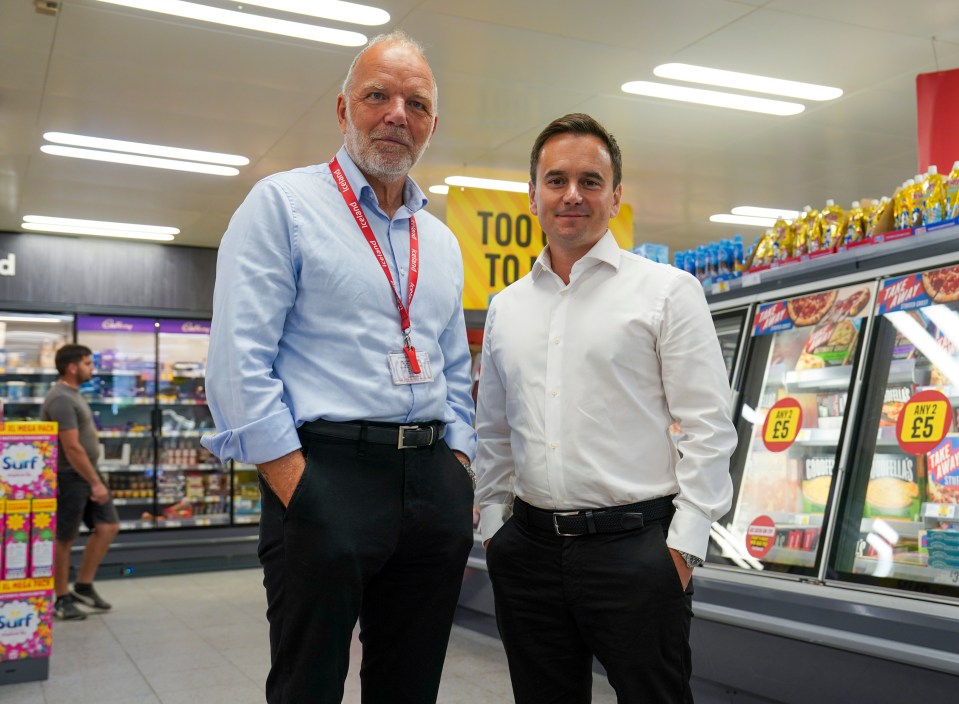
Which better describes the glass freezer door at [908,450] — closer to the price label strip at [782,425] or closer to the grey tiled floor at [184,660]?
the price label strip at [782,425]

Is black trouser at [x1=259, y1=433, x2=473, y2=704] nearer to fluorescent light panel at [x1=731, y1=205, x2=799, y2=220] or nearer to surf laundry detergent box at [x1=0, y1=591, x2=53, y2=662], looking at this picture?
surf laundry detergent box at [x1=0, y1=591, x2=53, y2=662]

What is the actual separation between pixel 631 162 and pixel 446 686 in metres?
4.28

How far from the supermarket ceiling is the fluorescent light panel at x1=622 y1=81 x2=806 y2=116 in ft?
0.34

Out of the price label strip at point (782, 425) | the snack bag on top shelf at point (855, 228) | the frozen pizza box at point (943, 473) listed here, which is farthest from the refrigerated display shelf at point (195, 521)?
the frozen pizza box at point (943, 473)

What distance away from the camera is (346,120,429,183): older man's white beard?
1942mm

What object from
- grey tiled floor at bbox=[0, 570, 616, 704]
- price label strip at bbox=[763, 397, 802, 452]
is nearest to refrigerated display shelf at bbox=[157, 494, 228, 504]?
grey tiled floor at bbox=[0, 570, 616, 704]

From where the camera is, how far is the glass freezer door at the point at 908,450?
2965mm

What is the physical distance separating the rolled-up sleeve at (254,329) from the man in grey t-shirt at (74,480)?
5.19 metres

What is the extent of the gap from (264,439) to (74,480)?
17.9 feet

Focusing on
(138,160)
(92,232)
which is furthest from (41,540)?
(92,232)

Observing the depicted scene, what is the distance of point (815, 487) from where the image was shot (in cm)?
344

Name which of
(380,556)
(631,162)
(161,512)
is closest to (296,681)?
(380,556)

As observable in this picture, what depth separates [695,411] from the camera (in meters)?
1.93

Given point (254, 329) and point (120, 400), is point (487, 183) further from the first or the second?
point (254, 329)
